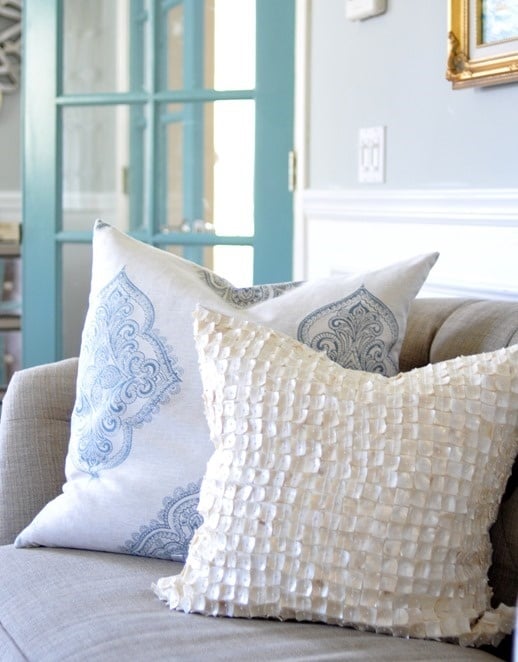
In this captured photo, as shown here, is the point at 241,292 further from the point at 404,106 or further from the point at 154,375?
the point at 404,106

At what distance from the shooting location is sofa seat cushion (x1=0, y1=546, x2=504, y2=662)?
1174mm

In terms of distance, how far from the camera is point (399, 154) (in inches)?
95.7

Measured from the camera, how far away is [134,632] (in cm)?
122

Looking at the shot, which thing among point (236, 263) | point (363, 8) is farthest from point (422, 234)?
point (236, 263)

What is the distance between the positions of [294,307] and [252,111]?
152 centimetres

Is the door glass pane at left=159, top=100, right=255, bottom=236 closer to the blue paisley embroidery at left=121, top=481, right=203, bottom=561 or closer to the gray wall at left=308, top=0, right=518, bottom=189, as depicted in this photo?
the gray wall at left=308, top=0, right=518, bottom=189

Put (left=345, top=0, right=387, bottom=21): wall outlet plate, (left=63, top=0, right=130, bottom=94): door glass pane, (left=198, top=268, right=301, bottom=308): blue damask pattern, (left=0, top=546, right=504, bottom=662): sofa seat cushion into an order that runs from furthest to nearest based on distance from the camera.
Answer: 1. (left=63, top=0, right=130, bottom=94): door glass pane
2. (left=345, top=0, right=387, bottom=21): wall outlet plate
3. (left=198, top=268, right=301, bottom=308): blue damask pattern
4. (left=0, top=546, right=504, bottom=662): sofa seat cushion

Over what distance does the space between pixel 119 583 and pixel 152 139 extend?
188 centimetres

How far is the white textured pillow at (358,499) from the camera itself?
1.22 metres

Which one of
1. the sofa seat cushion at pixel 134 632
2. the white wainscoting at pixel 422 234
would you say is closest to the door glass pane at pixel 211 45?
the white wainscoting at pixel 422 234

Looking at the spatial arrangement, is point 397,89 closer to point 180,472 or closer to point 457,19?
point 457,19

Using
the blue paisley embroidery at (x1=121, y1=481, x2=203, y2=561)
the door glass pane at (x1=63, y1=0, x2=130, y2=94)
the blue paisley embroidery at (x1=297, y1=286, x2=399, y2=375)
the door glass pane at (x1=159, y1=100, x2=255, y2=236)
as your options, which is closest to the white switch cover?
the door glass pane at (x1=159, y1=100, x2=255, y2=236)

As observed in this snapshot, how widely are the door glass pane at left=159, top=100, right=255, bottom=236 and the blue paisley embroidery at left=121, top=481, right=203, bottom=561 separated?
1.61 metres

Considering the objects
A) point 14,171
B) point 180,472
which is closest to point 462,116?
point 180,472
